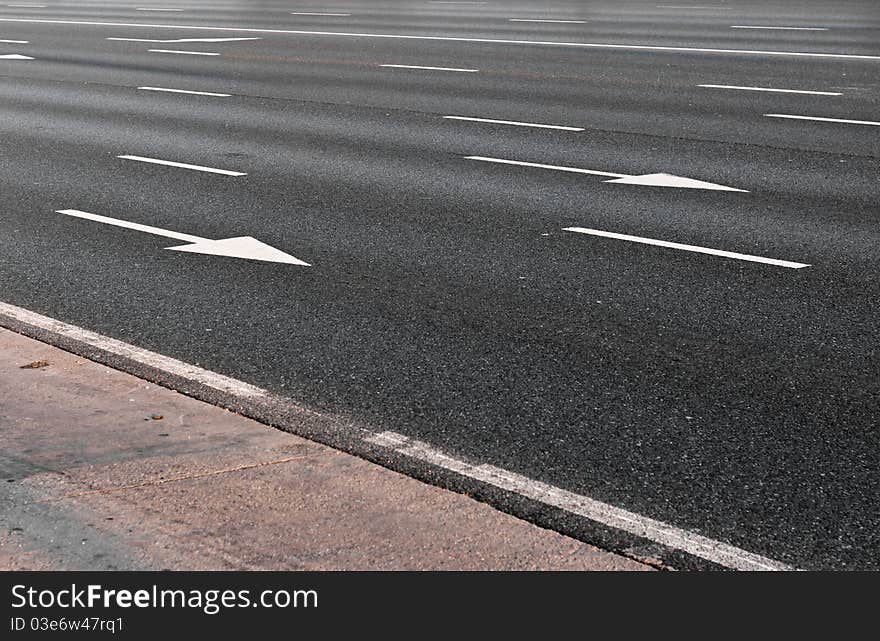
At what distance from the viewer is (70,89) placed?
19.1 m

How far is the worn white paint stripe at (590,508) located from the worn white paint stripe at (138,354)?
92 cm

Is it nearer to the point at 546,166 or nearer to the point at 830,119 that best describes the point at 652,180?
the point at 546,166

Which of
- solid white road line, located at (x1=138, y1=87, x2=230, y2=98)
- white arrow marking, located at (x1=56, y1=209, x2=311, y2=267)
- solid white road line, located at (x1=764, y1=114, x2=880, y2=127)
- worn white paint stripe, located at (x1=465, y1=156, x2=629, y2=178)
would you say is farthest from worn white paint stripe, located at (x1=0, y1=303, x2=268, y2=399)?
solid white road line, located at (x1=138, y1=87, x2=230, y2=98)

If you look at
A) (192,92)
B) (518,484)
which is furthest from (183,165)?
(518,484)

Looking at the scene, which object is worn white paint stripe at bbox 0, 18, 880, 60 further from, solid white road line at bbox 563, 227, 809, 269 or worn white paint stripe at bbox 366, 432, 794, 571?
worn white paint stripe at bbox 366, 432, 794, 571

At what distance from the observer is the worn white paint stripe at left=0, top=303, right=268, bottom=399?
6174 mm

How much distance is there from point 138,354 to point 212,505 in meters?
2.19

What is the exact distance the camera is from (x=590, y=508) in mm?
4812

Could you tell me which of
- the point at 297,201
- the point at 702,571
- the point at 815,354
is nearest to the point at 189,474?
the point at 702,571

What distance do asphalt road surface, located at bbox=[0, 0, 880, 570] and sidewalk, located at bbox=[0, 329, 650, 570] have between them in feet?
1.82

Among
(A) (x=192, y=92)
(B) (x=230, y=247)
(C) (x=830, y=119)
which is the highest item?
(C) (x=830, y=119)

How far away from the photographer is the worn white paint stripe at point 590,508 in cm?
442

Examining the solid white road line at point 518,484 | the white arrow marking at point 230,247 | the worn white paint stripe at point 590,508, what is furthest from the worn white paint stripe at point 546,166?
the worn white paint stripe at point 590,508

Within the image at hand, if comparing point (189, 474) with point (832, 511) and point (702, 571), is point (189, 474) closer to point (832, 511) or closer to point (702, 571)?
point (702, 571)
